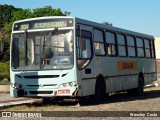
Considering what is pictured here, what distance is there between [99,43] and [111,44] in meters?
1.46

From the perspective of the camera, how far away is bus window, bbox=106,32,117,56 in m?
18.7

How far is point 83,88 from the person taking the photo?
1587cm

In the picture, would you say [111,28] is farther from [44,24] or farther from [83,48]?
[44,24]

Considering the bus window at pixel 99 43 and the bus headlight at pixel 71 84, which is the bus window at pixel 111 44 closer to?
the bus window at pixel 99 43

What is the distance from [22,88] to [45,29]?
2.32 metres

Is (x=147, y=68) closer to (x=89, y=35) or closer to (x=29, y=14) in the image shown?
(x=89, y=35)

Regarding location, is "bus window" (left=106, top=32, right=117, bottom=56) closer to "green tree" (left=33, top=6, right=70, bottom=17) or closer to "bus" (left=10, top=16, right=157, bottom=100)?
"bus" (left=10, top=16, right=157, bottom=100)

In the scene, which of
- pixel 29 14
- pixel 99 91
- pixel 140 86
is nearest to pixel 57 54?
pixel 99 91

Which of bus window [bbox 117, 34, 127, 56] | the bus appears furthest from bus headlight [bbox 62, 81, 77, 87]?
bus window [bbox 117, 34, 127, 56]

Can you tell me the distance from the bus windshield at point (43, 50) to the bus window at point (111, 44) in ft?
11.1

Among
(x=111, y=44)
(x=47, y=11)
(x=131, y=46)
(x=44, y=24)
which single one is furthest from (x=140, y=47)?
(x=47, y=11)

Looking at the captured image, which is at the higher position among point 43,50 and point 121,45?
point 121,45

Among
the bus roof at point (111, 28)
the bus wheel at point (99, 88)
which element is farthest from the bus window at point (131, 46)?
the bus wheel at point (99, 88)

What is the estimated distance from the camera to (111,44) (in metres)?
19.1
